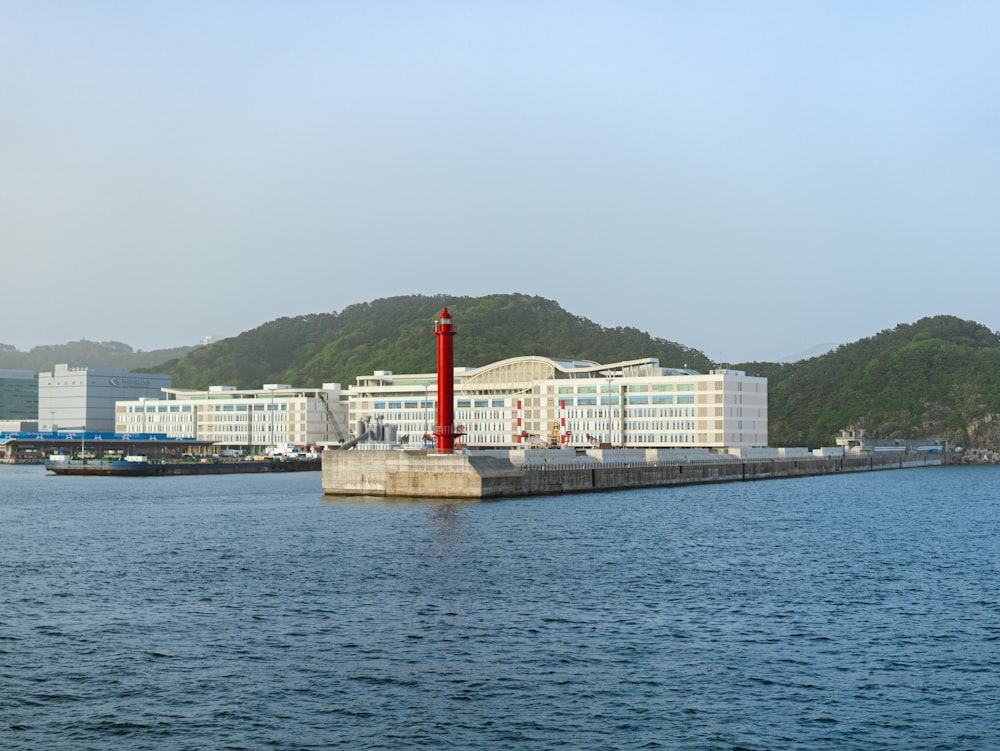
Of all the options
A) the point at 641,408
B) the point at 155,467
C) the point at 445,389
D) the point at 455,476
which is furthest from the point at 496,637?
the point at 641,408

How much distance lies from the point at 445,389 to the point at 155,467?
78.9 meters

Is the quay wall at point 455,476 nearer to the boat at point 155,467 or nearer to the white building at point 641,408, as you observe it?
the white building at point 641,408

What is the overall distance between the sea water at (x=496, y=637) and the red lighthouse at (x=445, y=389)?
85.0 feet

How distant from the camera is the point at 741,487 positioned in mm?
134750

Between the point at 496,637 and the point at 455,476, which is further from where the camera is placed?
the point at 455,476

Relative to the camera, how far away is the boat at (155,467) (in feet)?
536

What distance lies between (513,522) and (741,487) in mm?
63532

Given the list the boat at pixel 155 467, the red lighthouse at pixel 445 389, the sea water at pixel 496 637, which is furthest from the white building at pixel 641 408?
the sea water at pixel 496 637

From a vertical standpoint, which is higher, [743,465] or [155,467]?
[743,465]

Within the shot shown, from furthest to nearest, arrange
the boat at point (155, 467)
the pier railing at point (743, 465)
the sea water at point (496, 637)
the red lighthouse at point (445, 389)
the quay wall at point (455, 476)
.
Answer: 1. the boat at point (155, 467)
2. the pier railing at point (743, 465)
3. the red lighthouse at point (445, 389)
4. the quay wall at point (455, 476)
5. the sea water at point (496, 637)

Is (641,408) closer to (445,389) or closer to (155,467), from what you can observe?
(155,467)

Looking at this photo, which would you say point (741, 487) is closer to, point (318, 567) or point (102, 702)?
point (318, 567)

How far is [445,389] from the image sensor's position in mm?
104062

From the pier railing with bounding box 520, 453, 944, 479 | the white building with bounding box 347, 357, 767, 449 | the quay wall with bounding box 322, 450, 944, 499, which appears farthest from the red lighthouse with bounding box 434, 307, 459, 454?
the white building with bounding box 347, 357, 767, 449
